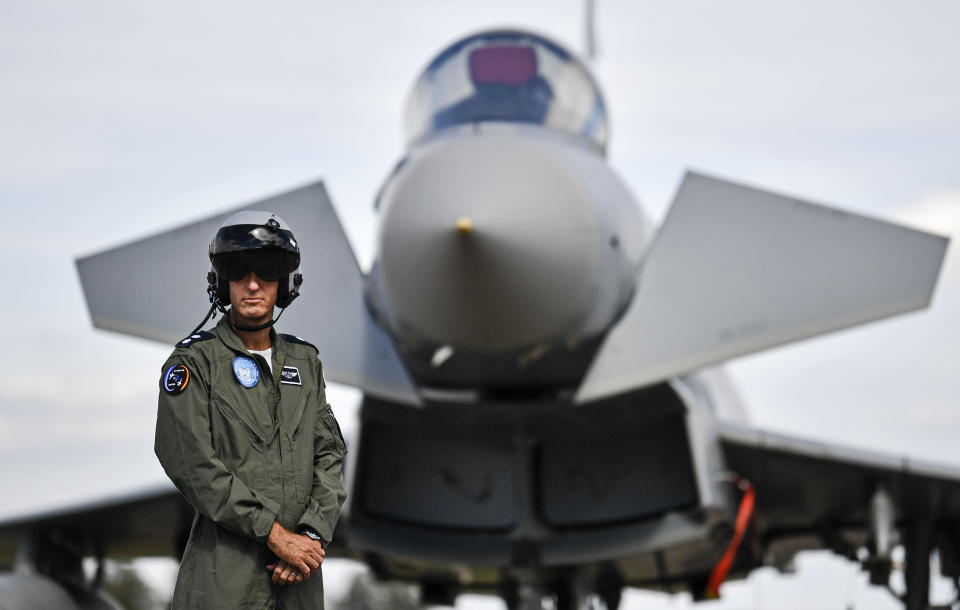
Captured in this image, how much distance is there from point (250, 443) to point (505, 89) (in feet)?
15.0

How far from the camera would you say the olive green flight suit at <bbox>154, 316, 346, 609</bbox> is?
2162 mm

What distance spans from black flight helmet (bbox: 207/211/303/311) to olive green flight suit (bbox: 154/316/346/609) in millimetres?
116

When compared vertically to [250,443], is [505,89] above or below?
above

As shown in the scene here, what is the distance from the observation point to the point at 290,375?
2357mm

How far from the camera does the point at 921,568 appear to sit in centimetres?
805

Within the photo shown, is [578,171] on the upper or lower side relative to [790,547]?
upper

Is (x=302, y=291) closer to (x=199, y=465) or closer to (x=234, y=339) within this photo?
(x=234, y=339)

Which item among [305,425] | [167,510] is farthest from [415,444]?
[305,425]

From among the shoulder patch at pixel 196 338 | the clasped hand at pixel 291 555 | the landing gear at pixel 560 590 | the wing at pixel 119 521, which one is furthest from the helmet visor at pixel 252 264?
the wing at pixel 119 521

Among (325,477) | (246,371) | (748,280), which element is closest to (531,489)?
(748,280)

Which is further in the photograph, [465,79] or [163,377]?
[465,79]

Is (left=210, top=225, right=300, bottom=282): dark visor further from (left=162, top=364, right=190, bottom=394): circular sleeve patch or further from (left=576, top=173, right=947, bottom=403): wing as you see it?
(left=576, top=173, right=947, bottom=403): wing

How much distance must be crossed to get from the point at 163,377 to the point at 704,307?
4.02m

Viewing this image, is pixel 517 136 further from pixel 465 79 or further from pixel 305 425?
pixel 305 425
